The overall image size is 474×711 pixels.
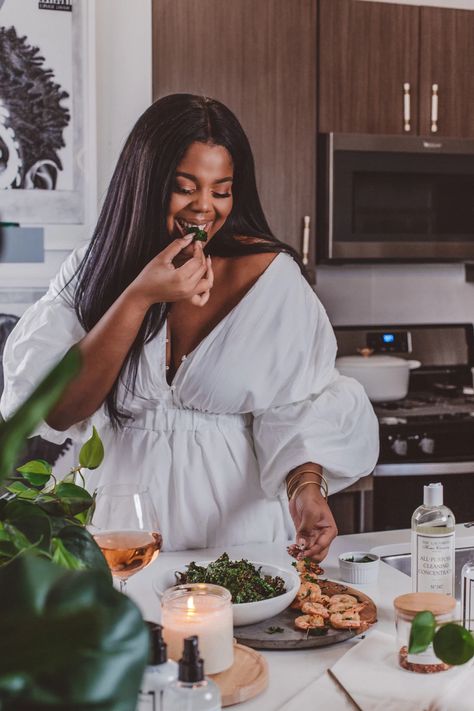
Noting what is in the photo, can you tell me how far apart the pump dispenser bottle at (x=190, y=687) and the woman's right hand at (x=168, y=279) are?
91cm

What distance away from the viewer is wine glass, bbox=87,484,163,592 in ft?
3.50

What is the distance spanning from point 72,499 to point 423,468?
2.28 meters

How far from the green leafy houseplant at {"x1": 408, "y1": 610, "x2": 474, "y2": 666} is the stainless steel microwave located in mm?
2368

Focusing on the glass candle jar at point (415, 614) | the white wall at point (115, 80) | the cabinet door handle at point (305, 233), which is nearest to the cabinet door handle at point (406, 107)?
the cabinet door handle at point (305, 233)

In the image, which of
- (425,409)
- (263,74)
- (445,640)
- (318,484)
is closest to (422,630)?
(445,640)

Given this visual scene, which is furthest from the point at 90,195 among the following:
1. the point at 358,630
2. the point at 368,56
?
the point at 358,630

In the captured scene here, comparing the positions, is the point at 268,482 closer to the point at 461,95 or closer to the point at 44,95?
the point at 44,95

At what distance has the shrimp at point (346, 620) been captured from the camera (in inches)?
45.6

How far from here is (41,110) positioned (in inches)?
112

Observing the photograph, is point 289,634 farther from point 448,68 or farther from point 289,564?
point 448,68

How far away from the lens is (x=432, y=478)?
303 centimetres

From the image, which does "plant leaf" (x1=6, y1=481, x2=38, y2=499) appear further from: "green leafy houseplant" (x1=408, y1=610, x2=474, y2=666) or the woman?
the woman

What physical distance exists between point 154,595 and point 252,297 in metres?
0.66

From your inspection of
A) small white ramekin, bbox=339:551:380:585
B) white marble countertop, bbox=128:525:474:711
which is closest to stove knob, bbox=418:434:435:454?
white marble countertop, bbox=128:525:474:711
